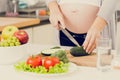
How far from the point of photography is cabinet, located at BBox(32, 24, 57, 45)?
3138 millimetres

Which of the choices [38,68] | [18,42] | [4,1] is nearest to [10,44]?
[18,42]

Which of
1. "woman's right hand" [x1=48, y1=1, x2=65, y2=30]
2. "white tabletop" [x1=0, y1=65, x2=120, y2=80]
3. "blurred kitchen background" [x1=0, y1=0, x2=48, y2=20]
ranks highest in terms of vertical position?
"blurred kitchen background" [x1=0, y1=0, x2=48, y2=20]

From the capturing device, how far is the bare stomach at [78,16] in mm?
2248

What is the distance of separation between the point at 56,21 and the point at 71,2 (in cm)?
41

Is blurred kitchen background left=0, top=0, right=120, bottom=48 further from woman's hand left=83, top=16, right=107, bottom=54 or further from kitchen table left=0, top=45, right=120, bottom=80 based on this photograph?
kitchen table left=0, top=45, right=120, bottom=80

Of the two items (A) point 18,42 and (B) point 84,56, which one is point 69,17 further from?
(A) point 18,42

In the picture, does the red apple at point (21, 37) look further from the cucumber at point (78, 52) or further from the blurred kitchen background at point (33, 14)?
the blurred kitchen background at point (33, 14)

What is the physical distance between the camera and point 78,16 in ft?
7.45

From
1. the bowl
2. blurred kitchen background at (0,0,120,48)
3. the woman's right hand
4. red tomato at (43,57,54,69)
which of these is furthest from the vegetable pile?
blurred kitchen background at (0,0,120,48)

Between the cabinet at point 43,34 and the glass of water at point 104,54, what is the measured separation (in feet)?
5.32

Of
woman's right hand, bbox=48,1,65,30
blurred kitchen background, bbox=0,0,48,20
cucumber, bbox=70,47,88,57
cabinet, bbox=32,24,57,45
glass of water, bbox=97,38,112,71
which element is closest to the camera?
glass of water, bbox=97,38,112,71

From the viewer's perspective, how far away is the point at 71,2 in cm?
228

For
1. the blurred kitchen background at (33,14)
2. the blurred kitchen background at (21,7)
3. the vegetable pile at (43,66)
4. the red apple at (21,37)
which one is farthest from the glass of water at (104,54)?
the blurred kitchen background at (21,7)

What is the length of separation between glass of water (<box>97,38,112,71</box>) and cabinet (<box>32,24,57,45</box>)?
162 centimetres
